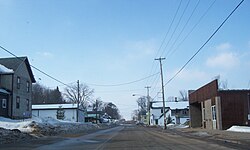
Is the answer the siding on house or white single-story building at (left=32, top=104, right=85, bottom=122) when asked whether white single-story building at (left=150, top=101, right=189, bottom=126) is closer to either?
white single-story building at (left=32, top=104, right=85, bottom=122)

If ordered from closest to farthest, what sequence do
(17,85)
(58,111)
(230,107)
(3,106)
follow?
(230,107), (3,106), (17,85), (58,111)

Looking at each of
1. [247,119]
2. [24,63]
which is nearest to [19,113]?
[24,63]

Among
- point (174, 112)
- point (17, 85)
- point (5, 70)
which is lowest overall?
point (174, 112)

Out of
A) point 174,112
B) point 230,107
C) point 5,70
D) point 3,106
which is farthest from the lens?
point 174,112

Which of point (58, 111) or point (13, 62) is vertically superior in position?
point (13, 62)

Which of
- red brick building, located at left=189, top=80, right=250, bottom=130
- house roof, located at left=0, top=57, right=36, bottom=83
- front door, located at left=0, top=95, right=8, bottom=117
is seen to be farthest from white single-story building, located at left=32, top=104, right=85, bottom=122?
red brick building, located at left=189, top=80, right=250, bottom=130

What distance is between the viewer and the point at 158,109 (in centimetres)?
13262

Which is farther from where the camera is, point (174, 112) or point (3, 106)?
point (174, 112)

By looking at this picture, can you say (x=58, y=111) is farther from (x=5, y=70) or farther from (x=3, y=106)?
(x=3, y=106)

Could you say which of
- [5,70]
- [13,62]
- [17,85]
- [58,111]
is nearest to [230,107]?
[17,85]

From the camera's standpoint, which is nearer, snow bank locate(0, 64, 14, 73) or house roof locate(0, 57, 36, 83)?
snow bank locate(0, 64, 14, 73)

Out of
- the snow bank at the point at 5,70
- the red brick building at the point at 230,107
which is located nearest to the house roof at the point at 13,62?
the snow bank at the point at 5,70

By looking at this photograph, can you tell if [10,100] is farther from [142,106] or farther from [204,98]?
[142,106]

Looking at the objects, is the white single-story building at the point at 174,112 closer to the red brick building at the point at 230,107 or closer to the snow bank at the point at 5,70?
the red brick building at the point at 230,107
